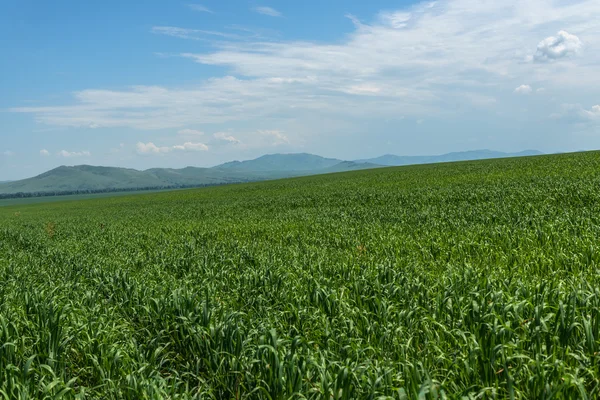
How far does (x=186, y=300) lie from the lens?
22.7 ft

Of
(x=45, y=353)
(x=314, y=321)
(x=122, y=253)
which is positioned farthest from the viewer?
(x=122, y=253)

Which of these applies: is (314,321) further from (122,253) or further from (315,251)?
(122,253)

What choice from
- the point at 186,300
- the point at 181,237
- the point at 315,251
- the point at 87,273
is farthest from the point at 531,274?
the point at 181,237

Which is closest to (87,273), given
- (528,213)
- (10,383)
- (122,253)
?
(122,253)

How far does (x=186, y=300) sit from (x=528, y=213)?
580 inches

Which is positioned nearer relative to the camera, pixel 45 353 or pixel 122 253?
pixel 45 353

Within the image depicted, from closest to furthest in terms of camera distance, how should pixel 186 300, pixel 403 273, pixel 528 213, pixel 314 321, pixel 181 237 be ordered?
pixel 314 321 < pixel 186 300 < pixel 403 273 < pixel 528 213 < pixel 181 237

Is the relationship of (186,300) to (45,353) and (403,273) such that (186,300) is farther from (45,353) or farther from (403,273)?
(403,273)

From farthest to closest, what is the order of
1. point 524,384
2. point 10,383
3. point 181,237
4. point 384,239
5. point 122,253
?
point 181,237, point 122,253, point 384,239, point 10,383, point 524,384

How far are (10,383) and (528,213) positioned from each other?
1725cm

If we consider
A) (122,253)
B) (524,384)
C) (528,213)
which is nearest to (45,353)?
(524,384)

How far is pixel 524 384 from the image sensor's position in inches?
160

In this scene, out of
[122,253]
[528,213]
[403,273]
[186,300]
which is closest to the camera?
[186,300]

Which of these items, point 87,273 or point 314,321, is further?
point 87,273
